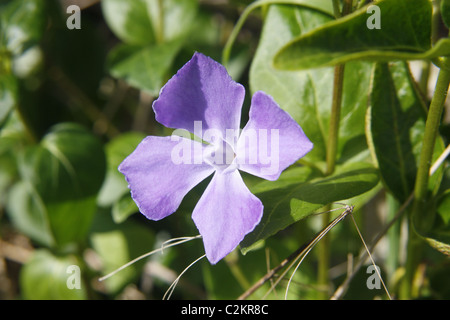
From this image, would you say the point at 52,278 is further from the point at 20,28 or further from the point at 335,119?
the point at 335,119

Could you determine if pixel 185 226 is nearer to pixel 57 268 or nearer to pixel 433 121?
pixel 57 268

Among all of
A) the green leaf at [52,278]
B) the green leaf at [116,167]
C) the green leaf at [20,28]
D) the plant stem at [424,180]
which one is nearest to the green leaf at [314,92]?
the plant stem at [424,180]

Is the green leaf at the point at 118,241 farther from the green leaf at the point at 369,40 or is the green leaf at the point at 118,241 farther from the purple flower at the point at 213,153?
the green leaf at the point at 369,40

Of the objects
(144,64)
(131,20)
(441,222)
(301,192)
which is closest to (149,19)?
(131,20)

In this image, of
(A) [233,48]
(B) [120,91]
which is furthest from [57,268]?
(A) [233,48]

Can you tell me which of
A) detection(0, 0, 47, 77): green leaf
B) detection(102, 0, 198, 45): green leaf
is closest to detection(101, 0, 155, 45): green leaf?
detection(102, 0, 198, 45): green leaf

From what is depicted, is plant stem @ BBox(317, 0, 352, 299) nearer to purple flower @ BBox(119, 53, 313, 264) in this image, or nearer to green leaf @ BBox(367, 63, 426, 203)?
green leaf @ BBox(367, 63, 426, 203)
